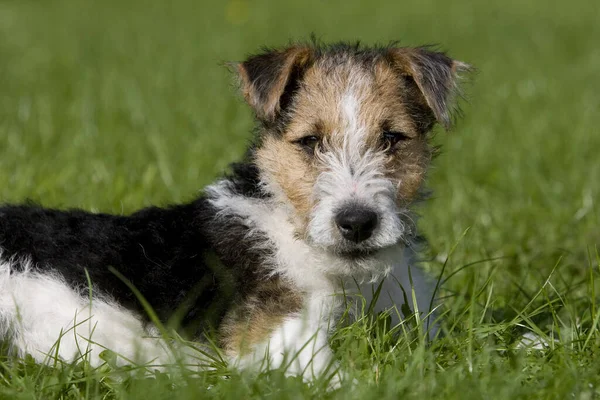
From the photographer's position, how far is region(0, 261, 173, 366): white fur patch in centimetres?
492

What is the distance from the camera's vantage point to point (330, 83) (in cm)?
510

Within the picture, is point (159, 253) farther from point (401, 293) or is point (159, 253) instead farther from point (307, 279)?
point (401, 293)

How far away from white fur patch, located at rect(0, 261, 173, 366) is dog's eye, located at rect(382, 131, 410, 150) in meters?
1.76

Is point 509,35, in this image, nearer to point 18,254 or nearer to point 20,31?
point 20,31

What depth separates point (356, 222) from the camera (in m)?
4.57

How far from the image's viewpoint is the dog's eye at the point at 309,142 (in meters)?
5.03

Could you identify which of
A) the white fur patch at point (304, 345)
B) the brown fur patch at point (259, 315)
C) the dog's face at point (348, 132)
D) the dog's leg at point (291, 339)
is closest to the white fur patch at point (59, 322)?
the brown fur patch at point (259, 315)

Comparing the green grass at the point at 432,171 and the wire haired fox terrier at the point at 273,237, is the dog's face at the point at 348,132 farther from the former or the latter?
the green grass at the point at 432,171

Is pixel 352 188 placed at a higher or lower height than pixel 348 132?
lower

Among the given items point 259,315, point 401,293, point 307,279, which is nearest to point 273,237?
point 307,279

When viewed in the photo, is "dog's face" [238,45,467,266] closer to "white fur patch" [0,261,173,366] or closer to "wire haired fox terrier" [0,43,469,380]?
"wire haired fox terrier" [0,43,469,380]

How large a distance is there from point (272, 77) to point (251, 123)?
6158 millimetres

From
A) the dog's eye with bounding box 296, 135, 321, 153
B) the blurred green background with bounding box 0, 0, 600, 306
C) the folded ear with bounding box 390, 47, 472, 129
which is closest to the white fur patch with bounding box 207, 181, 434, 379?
the dog's eye with bounding box 296, 135, 321, 153

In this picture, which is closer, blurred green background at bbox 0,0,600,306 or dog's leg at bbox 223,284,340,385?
dog's leg at bbox 223,284,340,385
